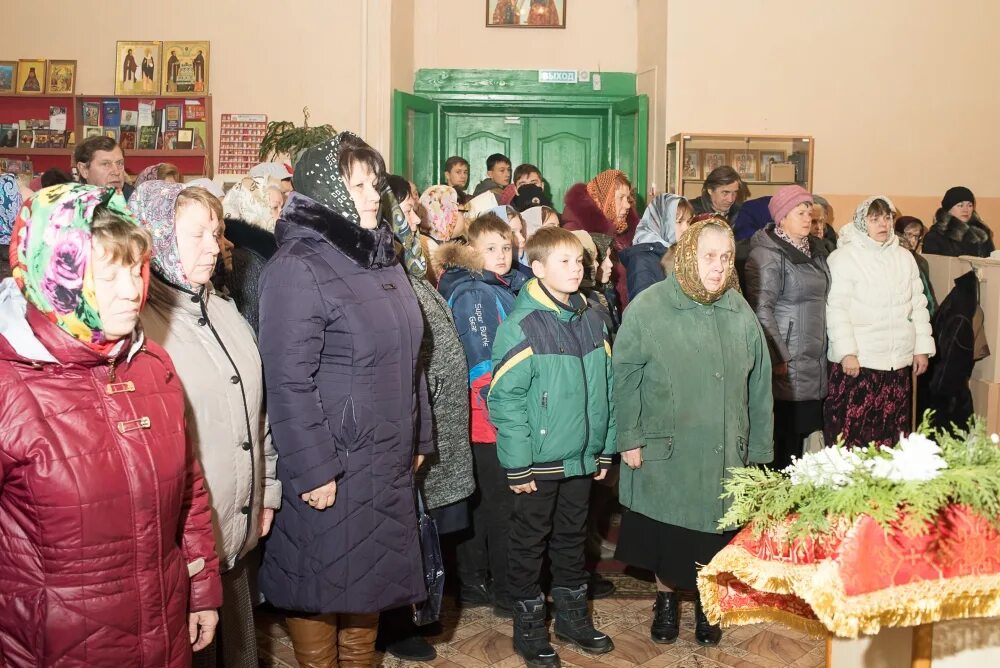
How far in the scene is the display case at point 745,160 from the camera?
8.67 meters

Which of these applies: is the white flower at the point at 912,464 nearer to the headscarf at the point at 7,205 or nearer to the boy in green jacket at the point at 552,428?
the boy in green jacket at the point at 552,428

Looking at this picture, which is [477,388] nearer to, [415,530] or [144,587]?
[415,530]

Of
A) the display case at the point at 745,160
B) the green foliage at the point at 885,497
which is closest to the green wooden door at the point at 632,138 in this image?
the display case at the point at 745,160

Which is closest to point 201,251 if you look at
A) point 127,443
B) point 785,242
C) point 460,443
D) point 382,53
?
point 127,443

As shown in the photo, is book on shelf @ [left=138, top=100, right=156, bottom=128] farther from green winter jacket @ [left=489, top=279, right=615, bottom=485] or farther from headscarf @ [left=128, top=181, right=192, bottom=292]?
headscarf @ [left=128, top=181, right=192, bottom=292]

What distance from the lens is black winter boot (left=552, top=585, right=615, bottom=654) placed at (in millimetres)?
3805

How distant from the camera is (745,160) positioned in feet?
28.8

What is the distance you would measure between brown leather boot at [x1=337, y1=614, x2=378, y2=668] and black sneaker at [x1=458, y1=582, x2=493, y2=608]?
3.88 feet

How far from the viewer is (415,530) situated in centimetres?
298

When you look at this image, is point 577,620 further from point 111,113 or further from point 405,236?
point 111,113

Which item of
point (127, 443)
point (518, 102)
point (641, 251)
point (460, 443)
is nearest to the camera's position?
point (127, 443)

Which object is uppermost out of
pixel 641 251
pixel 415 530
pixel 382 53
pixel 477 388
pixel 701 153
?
pixel 382 53

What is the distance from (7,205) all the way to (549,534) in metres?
2.26

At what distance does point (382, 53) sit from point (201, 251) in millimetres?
6631
